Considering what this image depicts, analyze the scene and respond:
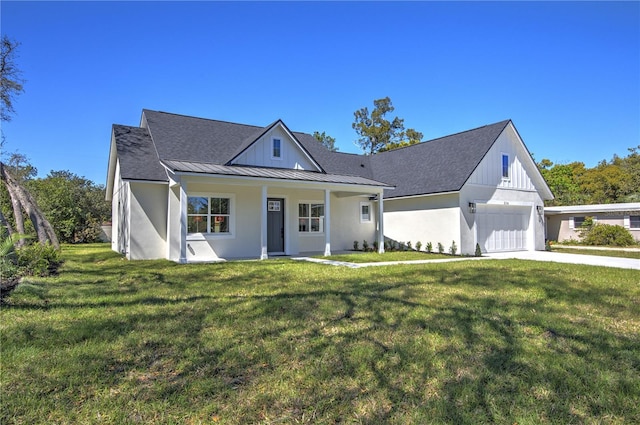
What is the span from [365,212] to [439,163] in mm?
4374

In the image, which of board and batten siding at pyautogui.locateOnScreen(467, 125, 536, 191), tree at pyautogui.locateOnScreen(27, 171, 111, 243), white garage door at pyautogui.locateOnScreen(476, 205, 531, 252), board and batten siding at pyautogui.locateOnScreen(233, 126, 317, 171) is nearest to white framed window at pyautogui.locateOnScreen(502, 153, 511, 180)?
board and batten siding at pyautogui.locateOnScreen(467, 125, 536, 191)

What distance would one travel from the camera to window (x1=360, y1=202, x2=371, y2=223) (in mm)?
18016

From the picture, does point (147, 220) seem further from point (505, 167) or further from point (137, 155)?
point (505, 167)

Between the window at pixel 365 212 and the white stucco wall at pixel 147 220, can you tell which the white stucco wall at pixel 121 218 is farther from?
the window at pixel 365 212

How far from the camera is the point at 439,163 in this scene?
57.9ft

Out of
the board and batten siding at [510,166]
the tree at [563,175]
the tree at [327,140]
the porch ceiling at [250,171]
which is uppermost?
the tree at [327,140]

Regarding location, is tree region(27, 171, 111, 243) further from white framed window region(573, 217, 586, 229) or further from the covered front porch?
white framed window region(573, 217, 586, 229)

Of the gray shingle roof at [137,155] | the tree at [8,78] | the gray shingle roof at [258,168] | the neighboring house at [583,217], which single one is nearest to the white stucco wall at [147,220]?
the gray shingle roof at [137,155]

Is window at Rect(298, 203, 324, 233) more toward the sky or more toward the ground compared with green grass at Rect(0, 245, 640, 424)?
more toward the sky

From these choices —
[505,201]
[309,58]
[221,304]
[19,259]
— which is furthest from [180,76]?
[505,201]

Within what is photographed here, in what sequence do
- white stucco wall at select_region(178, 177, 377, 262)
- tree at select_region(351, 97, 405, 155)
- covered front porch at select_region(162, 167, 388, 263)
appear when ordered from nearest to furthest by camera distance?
covered front porch at select_region(162, 167, 388, 263) < white stucco wall at select_region(178, 177, 377, 262) < tree at select_region(351, 97, 405, 155)

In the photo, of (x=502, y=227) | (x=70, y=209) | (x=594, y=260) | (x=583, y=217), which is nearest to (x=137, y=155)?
(x=70, y=209)

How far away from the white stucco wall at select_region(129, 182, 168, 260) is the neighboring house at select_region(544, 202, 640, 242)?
23.8 m

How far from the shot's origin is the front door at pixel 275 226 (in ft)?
49.6
